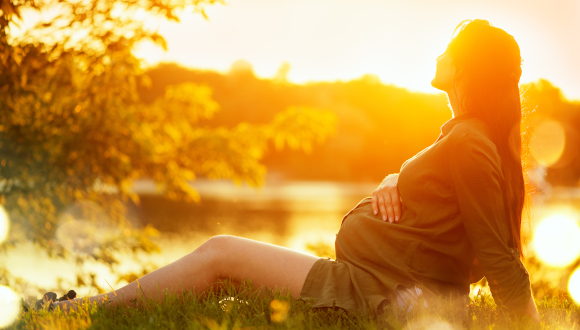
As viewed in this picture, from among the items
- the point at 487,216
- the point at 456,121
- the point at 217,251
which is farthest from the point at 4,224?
the point at 487,216

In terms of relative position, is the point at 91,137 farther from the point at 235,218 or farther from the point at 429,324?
the point at 235,218

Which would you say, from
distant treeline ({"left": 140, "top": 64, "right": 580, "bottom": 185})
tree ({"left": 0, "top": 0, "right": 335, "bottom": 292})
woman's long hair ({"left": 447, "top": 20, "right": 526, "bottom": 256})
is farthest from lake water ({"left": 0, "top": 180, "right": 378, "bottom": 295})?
distant treeline ({"left": 140, "top": 64, "right": 580, "bottom": 185})

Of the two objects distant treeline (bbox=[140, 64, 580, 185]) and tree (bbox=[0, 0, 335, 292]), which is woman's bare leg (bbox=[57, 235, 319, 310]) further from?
distant treeline (bbox=[140, 64, 580, 185])

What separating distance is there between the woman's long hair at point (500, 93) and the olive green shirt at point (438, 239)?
0.08m

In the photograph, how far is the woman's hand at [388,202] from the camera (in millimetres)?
1923

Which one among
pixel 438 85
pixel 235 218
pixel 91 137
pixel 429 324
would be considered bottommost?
pixel 235 218

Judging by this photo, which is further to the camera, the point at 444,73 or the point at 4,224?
the point at 4,224

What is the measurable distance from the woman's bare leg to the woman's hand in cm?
41

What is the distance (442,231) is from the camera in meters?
1.81

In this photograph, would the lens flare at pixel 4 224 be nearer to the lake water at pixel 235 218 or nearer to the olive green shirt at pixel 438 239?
the lake water at pixel 235 218

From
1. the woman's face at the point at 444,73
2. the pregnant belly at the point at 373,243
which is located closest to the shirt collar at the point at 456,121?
the woman's face at the point at 444,73

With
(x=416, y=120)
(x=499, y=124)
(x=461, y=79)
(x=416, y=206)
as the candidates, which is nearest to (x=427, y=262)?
(x=416, y=206)

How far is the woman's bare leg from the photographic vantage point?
2.03 meters

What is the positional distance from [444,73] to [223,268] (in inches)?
58.6
